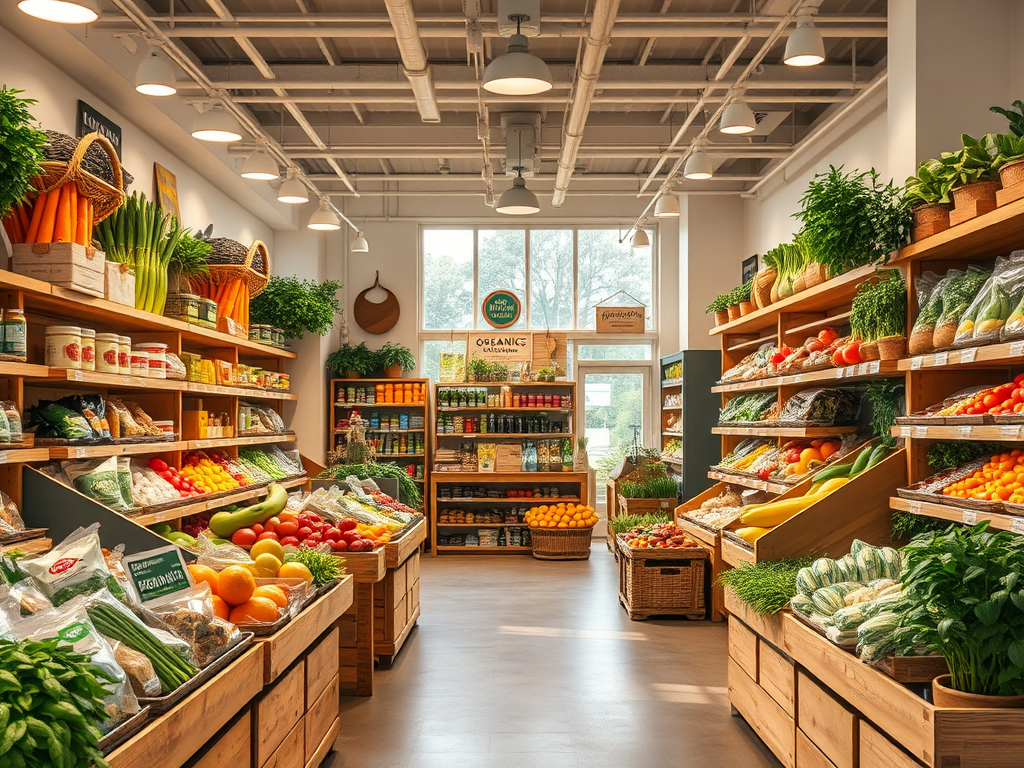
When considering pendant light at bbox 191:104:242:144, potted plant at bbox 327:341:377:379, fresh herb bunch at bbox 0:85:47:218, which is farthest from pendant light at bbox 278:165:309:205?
fresh herb bunch at bbox 0:85:47:218

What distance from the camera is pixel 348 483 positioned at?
7.16 metres

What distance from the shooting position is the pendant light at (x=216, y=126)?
19.5 ft

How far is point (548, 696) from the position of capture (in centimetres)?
515

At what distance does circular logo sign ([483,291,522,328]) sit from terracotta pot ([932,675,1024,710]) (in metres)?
9.39

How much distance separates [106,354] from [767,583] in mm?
3626

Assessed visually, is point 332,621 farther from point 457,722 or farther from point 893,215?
point 893,215

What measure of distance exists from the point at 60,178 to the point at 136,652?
2847mm

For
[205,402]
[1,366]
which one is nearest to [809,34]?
[1,366]

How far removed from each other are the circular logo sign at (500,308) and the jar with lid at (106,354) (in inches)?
278

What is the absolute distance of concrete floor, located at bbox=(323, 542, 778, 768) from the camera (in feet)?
13.9

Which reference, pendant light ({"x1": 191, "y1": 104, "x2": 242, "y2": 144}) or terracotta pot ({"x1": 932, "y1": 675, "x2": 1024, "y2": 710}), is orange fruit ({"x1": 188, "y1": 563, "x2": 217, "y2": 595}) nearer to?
terracotta pot ({"x1": 932, "y1": 675, "x2": 1024, "y2": 710})

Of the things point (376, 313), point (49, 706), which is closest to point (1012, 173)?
point (49, 706)

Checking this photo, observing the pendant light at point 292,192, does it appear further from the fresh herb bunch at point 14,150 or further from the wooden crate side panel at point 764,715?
the wooden crate side panel at point 764,715

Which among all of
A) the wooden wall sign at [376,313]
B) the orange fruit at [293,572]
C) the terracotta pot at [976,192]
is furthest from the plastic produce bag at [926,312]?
the wooden wall sign at [376,313]
